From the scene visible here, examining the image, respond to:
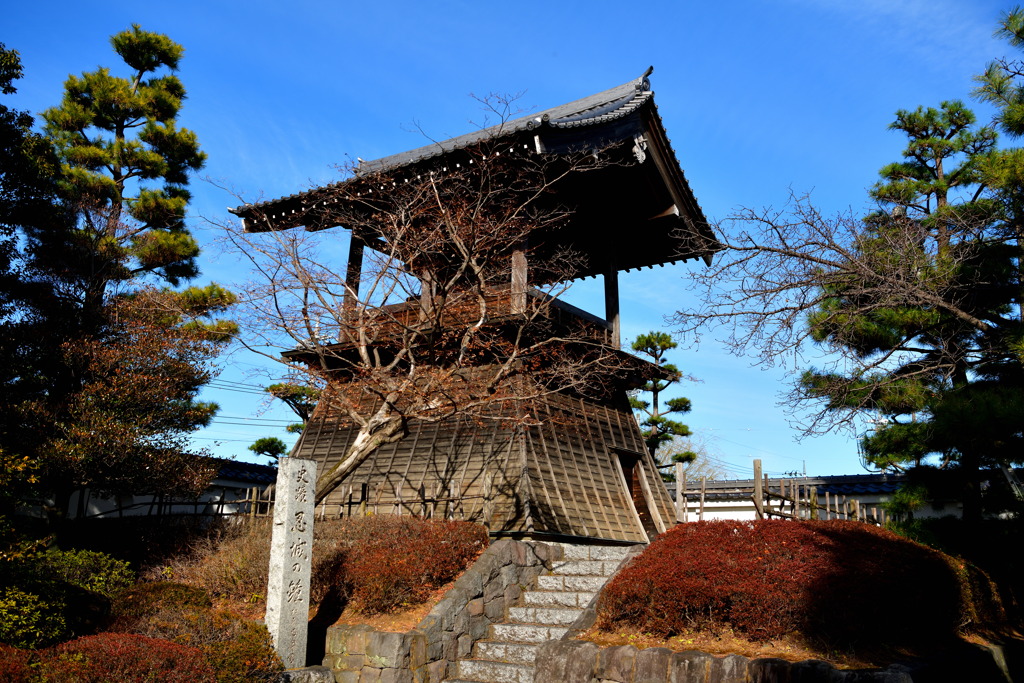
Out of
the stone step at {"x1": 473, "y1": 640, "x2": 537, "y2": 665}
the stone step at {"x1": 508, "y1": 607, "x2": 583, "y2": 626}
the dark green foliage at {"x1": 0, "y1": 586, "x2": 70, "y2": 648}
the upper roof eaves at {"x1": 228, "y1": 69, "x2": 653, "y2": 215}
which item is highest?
the upper roof eaves at {"x1": 228, "y1": 69, "x2": 653, "y2": 215}

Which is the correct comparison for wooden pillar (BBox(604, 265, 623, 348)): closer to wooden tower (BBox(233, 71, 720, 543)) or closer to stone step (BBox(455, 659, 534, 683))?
wooden tower (BBox(233, 71, 720, 543))

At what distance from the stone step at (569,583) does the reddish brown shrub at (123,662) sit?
200 inches

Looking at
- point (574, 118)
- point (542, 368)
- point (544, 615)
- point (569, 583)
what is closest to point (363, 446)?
point (544, 615)

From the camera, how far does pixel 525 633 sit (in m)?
9.29

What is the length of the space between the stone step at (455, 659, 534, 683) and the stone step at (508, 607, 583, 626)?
2.85 ft

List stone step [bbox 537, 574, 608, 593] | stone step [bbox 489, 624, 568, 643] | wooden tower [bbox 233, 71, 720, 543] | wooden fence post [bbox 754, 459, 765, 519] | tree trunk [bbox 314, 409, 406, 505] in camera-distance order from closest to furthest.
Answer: stone step [bbox 489, 624, 568, 643], tree trunk [bbox 314, 409, 406, 505], stone step [bbox 537, 574, 608, 593], wooden tower [bbox 233, 71, 720, 543], wooden fence post [bbox 754, 459, 765, 519]

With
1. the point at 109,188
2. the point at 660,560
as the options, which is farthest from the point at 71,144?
the point at 660,560

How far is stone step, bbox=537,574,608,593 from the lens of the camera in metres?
10.3

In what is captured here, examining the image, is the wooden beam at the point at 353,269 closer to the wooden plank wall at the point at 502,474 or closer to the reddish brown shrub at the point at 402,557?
the wooden plank wall at the point at 502,474

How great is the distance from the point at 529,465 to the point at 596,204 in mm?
5857

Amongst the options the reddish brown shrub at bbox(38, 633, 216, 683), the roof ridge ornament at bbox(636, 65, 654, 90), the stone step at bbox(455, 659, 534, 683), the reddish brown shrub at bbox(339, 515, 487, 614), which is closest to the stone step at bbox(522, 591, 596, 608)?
the reddish brown shrub at bbox(339, 515, 487, 614)

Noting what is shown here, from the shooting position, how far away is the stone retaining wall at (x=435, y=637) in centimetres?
850

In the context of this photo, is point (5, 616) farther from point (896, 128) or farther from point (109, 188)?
point (896, 128)

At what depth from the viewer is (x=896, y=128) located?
14.9 metres
